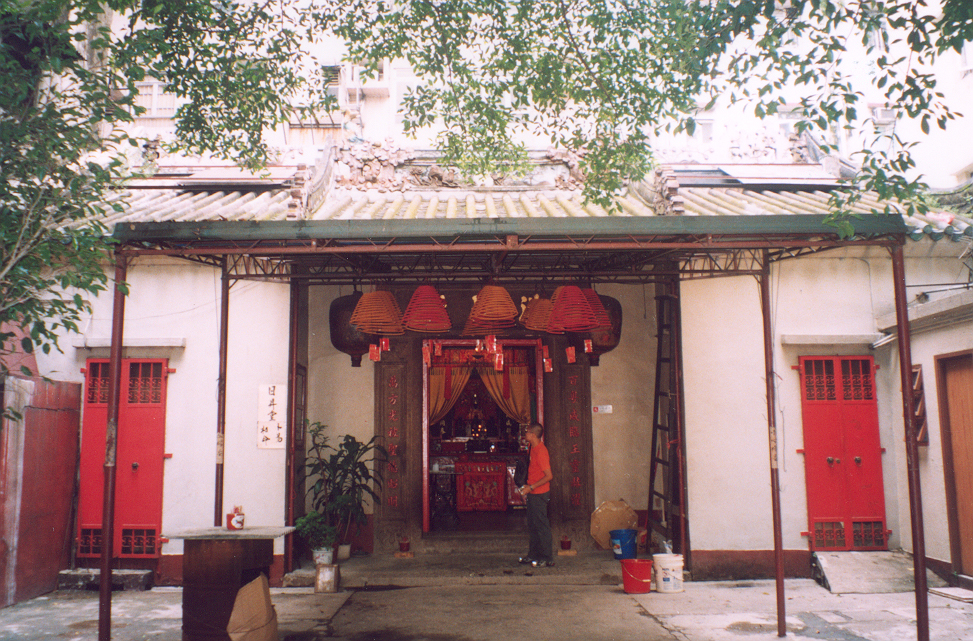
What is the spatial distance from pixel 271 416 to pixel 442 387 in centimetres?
320

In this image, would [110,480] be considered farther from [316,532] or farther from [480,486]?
[480,486]

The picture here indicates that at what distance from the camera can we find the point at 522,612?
6605 millimetres

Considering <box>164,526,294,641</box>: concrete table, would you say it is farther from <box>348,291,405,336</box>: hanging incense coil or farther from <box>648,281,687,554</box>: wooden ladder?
<box>648,281,687,554</box>: wooden ladder

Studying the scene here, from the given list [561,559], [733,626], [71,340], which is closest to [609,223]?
[733,626]

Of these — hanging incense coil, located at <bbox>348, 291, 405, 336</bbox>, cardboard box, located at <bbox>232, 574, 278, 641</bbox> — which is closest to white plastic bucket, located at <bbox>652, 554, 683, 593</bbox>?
hanging incense coil, located at <bbox>348, 291, 405, 336</bbox>

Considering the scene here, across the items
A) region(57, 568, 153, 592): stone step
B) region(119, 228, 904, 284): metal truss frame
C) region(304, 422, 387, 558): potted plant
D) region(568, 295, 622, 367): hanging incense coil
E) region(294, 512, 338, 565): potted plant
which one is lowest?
region(57, 568, 153, 592): stone step

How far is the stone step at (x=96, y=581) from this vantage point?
7.64 m

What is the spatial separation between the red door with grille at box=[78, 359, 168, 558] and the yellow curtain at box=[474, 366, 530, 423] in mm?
4838

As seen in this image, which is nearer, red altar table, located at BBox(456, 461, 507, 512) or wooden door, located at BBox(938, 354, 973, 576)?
wooden door, located at BBox(938, 354, 973, 576)

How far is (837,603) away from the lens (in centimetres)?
688

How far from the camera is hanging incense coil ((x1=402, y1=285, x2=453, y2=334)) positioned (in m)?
6.94

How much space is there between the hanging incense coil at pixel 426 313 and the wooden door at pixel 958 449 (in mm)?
5396

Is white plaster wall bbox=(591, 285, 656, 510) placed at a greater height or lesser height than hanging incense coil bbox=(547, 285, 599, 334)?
lesser

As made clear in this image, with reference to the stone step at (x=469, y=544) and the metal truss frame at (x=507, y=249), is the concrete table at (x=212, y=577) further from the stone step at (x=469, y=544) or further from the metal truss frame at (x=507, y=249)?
the stone step at (x=469, y=544)
